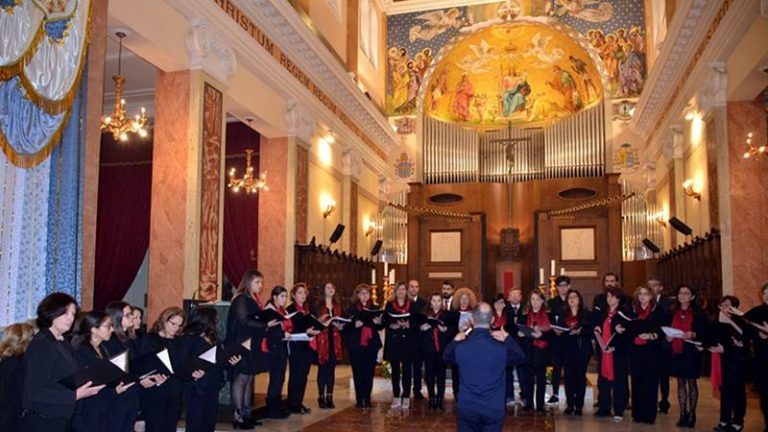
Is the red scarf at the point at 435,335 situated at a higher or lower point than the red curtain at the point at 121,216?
lower

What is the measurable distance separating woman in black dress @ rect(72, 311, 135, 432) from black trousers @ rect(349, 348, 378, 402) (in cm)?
441

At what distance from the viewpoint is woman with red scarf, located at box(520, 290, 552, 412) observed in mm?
8477

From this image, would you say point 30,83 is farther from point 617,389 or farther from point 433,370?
point 617,389

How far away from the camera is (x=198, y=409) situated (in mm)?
5816

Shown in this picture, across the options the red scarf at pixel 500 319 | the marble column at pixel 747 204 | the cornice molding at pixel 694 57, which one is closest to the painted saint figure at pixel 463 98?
the cornice molding at pixel 694 57

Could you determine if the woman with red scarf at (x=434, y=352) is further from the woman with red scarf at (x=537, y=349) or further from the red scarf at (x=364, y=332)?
the woman with red scarf at (x=537, y=349)

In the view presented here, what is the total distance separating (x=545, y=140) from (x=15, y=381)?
51.2 ft

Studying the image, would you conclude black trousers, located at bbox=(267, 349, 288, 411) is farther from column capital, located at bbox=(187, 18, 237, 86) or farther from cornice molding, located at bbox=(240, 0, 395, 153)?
cornice molding, located at bbox=(240, 0, 395, 153)

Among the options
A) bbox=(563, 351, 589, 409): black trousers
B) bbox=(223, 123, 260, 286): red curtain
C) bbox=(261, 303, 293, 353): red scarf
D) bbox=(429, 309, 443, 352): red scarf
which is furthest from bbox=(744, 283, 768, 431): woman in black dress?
bbox=(223, 123, 260, 286): red curtain

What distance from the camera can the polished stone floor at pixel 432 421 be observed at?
750 centimetres

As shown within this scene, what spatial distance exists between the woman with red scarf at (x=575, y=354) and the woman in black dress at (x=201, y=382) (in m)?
4.32

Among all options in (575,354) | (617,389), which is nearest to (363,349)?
(575,354)

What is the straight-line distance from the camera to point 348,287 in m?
15.2

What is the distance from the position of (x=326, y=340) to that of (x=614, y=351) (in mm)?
3502
